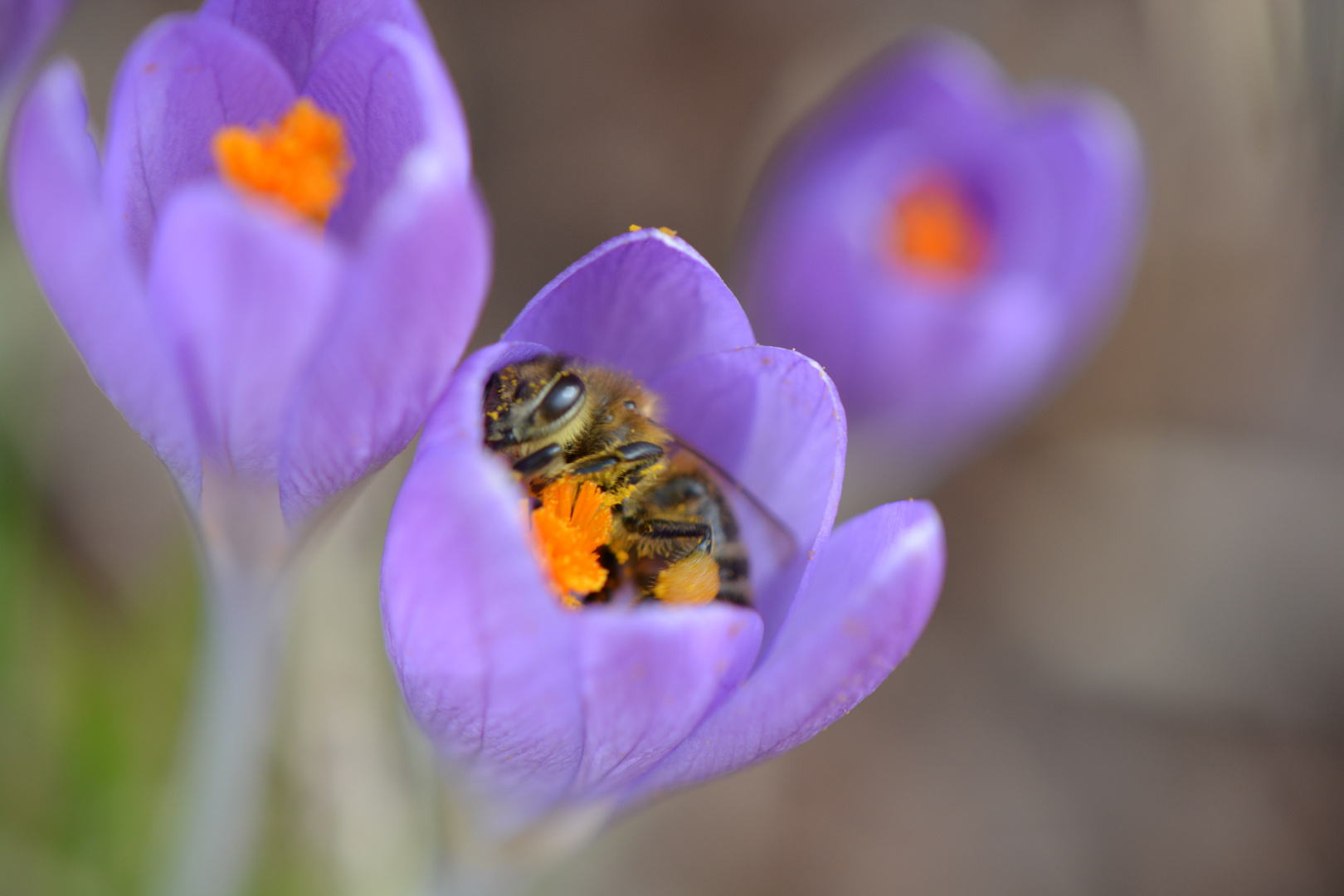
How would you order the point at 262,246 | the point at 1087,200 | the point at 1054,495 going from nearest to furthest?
1. the point at 262,246
2. the point at 1087,200
3. the point at 1054,495

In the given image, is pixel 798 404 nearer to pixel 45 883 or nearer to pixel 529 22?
pixel 45 883

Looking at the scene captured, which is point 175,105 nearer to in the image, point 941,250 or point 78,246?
point 78,246

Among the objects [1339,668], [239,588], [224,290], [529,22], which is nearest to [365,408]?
[224,290]

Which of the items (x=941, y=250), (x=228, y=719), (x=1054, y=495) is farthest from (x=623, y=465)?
(x=1054, y=495)

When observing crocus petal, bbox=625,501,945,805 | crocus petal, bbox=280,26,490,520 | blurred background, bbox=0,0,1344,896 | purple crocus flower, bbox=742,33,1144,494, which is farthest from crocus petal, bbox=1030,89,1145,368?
crocus petal, bbox=280,26,490,520

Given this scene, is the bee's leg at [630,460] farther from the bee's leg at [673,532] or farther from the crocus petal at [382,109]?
the crocus petal at [382,109]

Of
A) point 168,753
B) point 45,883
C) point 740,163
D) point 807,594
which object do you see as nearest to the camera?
point 807,594

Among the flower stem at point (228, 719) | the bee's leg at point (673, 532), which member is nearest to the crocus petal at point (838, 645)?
the bee's leg at point (673, 532)
